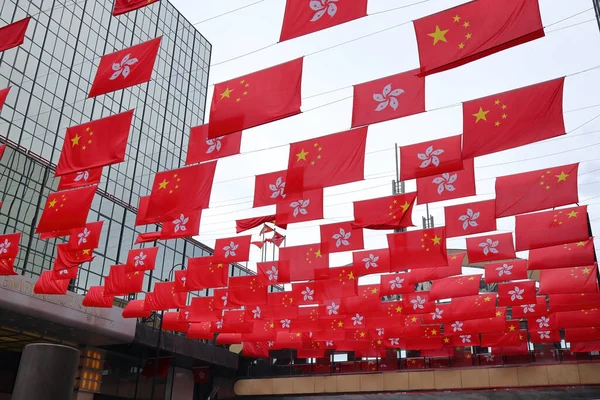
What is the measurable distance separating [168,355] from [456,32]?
82.4ft

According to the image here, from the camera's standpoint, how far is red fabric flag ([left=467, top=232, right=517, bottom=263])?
54.2 feet

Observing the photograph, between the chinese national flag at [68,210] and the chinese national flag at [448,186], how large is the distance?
783 centimetres

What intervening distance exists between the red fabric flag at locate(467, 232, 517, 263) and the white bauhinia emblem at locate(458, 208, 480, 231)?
2.23 metres

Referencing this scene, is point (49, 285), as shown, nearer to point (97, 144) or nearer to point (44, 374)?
point (97, 144)

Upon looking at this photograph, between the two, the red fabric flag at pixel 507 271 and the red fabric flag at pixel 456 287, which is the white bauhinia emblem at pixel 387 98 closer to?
the red fabric flag at pixel 507 271

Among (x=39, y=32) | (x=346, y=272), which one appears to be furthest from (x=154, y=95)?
(x=346, y=272)

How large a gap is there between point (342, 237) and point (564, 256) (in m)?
6.25

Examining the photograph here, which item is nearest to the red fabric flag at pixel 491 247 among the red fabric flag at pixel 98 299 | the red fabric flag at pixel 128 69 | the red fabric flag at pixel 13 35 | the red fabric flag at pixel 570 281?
the red fabric flag at pixel 570 281

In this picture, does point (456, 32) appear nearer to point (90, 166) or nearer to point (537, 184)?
point (537, 184)

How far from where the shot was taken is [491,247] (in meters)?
16.7

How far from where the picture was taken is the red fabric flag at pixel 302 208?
14.2 m

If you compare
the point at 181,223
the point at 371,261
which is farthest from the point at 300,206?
the point at 371,261

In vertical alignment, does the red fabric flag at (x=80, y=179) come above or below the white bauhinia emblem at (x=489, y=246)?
above

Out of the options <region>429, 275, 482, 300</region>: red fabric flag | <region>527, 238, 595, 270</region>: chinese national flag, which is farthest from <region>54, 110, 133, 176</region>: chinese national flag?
<region>429, 275, 482, 300</region>: red fabric flag
